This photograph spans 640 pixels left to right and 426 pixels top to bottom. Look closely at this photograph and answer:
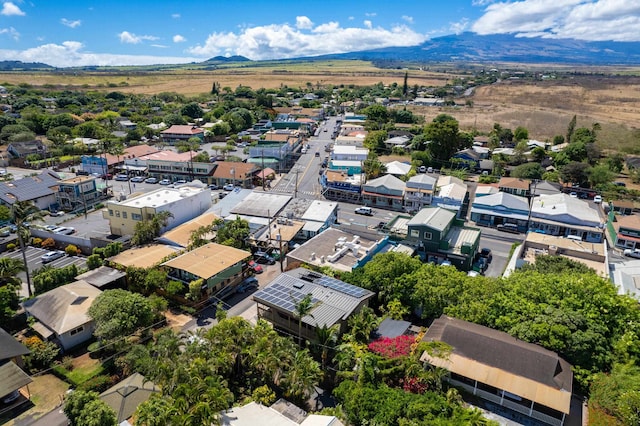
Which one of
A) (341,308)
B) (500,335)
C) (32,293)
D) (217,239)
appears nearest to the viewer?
(500,335)

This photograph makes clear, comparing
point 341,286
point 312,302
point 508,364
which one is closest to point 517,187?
point 341,286

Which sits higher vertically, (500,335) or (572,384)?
(500,335)

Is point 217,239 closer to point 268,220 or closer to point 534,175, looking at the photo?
point 268,220

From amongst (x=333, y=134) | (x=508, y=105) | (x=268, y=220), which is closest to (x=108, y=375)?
(x=268, y=220)

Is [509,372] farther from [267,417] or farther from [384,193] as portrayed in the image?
[384,193]

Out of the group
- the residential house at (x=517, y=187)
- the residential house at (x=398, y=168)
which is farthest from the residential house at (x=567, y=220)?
the residential house at (x=398, y=168)

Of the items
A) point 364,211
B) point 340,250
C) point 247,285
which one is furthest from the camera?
point 364,211
